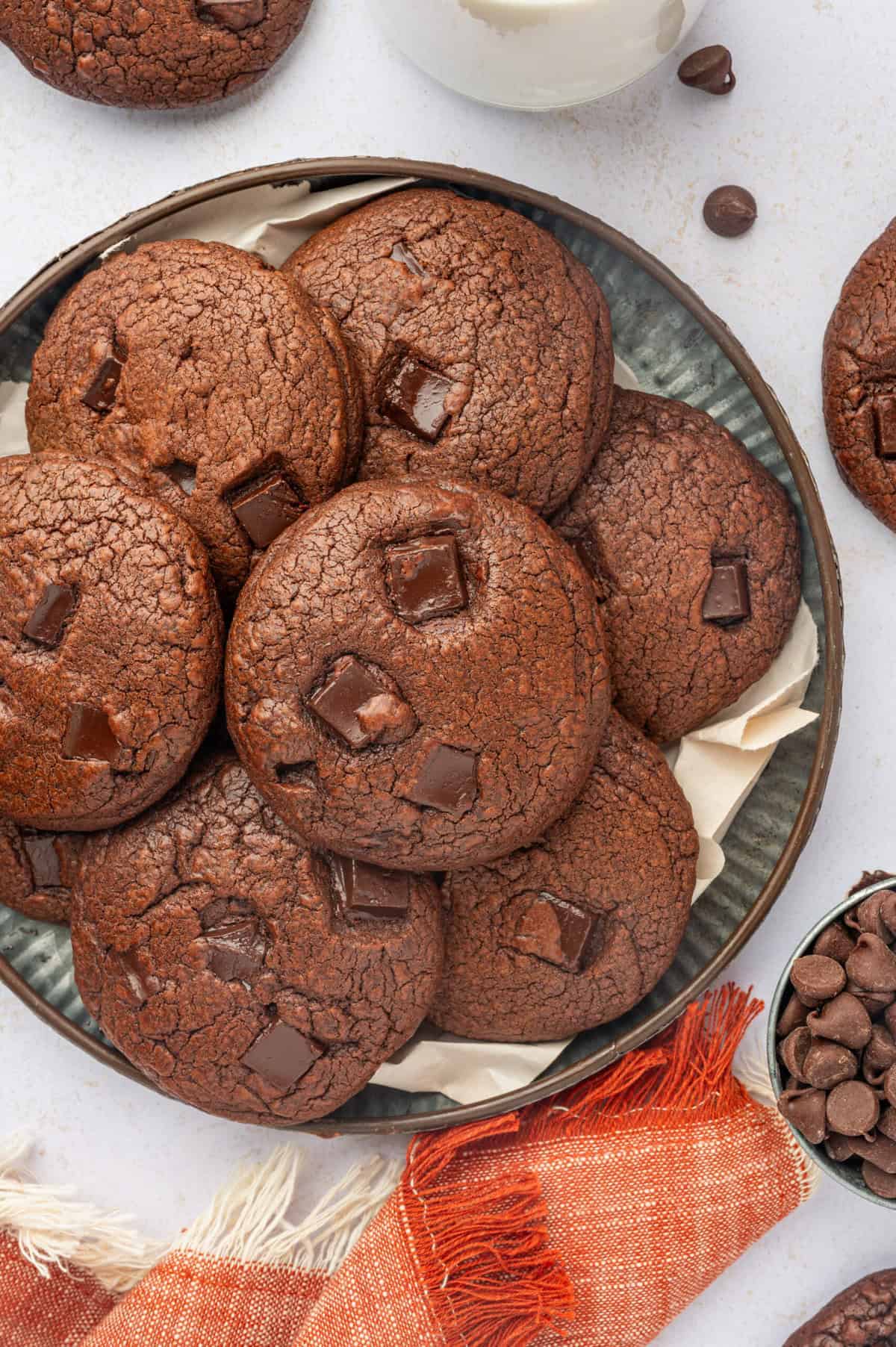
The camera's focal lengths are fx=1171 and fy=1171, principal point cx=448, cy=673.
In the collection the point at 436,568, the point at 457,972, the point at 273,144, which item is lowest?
the point at 457,972

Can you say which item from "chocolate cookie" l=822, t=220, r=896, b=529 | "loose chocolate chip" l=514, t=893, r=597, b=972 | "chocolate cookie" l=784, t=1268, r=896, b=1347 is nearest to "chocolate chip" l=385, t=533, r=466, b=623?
"loose chocolate chip" l=514, t=893, r=597, b=972

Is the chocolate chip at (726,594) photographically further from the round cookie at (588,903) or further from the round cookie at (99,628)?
the round cookie at (99,628)

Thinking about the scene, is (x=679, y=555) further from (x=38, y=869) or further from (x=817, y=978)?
(x=38, y=869)

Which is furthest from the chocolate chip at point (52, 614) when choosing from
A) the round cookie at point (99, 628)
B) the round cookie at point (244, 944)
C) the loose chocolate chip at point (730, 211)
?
the loose chocolate chip at point (730, 211)

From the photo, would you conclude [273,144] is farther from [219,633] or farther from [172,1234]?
[172,1234]

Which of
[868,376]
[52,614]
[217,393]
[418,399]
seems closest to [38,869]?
[52,614]

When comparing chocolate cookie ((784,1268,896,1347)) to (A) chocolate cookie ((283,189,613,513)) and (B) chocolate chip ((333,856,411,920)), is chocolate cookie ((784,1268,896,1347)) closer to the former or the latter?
(B) chocolate chip ((333,856,411,920))

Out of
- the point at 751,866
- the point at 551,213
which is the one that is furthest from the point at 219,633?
the point at 751,866
